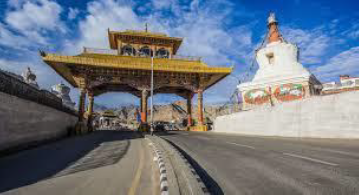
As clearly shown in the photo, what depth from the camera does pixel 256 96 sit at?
953 inches

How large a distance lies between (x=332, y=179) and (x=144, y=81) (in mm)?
26574

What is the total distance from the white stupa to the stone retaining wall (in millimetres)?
20126

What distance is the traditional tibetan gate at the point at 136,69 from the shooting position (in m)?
25.8

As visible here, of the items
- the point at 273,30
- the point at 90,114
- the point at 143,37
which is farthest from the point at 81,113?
the point at 273,30

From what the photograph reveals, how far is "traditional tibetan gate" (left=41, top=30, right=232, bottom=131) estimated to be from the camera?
84.7ft

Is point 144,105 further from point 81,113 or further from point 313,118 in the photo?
point 313,118

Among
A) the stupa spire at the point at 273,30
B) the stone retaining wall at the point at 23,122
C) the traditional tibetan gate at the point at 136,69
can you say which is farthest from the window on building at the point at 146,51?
the stone retaining wall at the point at 23,122

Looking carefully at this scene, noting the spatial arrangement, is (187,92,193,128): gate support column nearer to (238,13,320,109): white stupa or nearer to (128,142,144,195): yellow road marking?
(238,13,320,109): white stupa

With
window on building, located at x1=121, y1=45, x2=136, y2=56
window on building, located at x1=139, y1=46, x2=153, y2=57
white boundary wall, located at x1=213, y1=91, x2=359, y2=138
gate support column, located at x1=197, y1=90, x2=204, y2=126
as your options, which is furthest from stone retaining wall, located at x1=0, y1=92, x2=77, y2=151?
window on building, located at x1=139, y1=46, x2=153, y2=57

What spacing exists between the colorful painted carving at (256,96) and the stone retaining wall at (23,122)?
20104 mm

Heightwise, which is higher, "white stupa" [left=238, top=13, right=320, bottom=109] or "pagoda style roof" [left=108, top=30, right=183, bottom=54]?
"pagoda style roof" [left=108, top=30, right=183, bottom=54]

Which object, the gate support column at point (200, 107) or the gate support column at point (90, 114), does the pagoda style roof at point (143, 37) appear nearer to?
the gate support column at point (90, 114)

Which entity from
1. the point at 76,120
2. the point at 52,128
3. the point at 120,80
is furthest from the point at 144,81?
the point at 52,128

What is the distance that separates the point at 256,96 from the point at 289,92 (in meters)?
3.53
